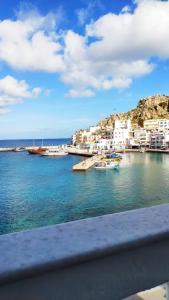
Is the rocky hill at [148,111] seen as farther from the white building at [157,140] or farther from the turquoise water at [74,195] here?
the turquoise water at [74,195]

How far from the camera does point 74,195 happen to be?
27344mm

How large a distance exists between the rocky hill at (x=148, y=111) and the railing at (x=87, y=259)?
108179 mm

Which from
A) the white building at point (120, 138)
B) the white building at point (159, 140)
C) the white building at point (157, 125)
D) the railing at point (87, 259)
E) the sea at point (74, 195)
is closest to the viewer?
the railing at point (87, 259)

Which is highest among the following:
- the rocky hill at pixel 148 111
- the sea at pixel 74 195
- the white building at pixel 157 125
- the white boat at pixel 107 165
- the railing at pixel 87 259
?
the rocky hill at pixel 148 111

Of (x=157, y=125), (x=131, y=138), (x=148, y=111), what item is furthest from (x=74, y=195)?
(x=148, y=111)

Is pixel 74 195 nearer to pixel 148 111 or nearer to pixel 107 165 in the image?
pixel 107 165

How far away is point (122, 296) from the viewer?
753 mm

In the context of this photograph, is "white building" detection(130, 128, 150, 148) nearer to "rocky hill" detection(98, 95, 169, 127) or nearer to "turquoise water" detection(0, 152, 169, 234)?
"rocky hill" detection(98, 95, 169, 127)

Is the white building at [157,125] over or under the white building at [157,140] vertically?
over

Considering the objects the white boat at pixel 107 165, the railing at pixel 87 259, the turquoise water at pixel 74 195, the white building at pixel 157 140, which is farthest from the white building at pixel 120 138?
the railing at pixel 87 259

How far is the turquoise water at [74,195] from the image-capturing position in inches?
787

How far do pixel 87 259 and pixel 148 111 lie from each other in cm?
11273

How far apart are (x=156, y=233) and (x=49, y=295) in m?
0.28

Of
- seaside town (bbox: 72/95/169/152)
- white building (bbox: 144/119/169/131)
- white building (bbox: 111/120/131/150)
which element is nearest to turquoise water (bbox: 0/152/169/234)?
seaside town (bbox: 72/95/169/152)
